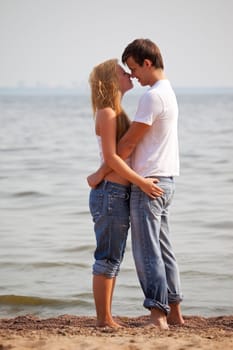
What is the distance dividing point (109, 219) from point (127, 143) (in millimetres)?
500

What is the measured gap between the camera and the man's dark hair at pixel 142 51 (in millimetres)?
5773

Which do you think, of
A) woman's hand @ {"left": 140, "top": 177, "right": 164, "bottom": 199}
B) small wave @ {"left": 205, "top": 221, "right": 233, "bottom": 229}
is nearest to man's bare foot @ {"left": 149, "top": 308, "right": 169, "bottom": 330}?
woman's hand @ {"left": 140, "top": 177, "right": 164, "bottom": 199}

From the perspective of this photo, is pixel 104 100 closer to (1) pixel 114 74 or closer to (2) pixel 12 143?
(1) pixel 114 74

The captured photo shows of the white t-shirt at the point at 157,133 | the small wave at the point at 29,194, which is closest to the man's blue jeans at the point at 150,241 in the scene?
the white t-shirt at the point at 157,133

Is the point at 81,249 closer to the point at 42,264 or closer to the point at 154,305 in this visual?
the point at 42,264

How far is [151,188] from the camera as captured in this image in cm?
573

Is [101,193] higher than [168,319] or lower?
higher

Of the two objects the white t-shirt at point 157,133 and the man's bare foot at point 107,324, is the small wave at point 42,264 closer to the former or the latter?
the man's bare foot at point 107,324

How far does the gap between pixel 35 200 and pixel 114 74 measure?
27.5ft

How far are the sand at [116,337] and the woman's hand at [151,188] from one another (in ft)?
2.81

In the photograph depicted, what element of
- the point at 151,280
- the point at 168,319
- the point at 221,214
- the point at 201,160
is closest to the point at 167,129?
the point at 151,280

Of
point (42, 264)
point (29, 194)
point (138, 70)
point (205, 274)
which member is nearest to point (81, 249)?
point (42, 264)

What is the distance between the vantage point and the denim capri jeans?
19.2ft

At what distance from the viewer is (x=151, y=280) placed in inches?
231
